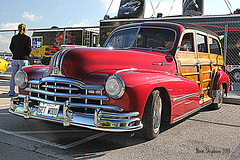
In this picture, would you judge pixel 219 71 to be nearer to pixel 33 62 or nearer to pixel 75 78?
pixel 75 78

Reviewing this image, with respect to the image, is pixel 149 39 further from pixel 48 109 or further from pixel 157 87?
pixel 48 109

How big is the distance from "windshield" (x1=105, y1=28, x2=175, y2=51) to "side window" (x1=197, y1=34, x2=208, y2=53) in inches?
36.0

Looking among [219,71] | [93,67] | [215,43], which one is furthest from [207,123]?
[93,67]

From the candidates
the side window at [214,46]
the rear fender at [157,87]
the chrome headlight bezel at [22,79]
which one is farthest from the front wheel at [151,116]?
the side window at [214,46]

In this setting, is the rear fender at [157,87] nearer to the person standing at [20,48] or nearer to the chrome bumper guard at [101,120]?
the chrome bumper guard at [101,120]

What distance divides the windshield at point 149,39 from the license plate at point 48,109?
1.80 m

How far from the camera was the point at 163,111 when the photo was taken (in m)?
3.75

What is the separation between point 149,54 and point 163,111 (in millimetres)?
858

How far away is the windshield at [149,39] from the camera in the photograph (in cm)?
430

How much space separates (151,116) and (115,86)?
658mm

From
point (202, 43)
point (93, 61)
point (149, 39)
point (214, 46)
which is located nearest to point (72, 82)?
point (93, 61)

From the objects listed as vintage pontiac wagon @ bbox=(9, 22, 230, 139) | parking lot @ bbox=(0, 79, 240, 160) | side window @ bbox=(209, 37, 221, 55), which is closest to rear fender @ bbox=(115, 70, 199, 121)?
vintage pontiac wagon @ bbox=(9, 22, 230, 139)

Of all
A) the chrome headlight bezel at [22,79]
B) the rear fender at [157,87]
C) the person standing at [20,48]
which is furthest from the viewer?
the person standing at [20,48]

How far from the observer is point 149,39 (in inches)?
173
